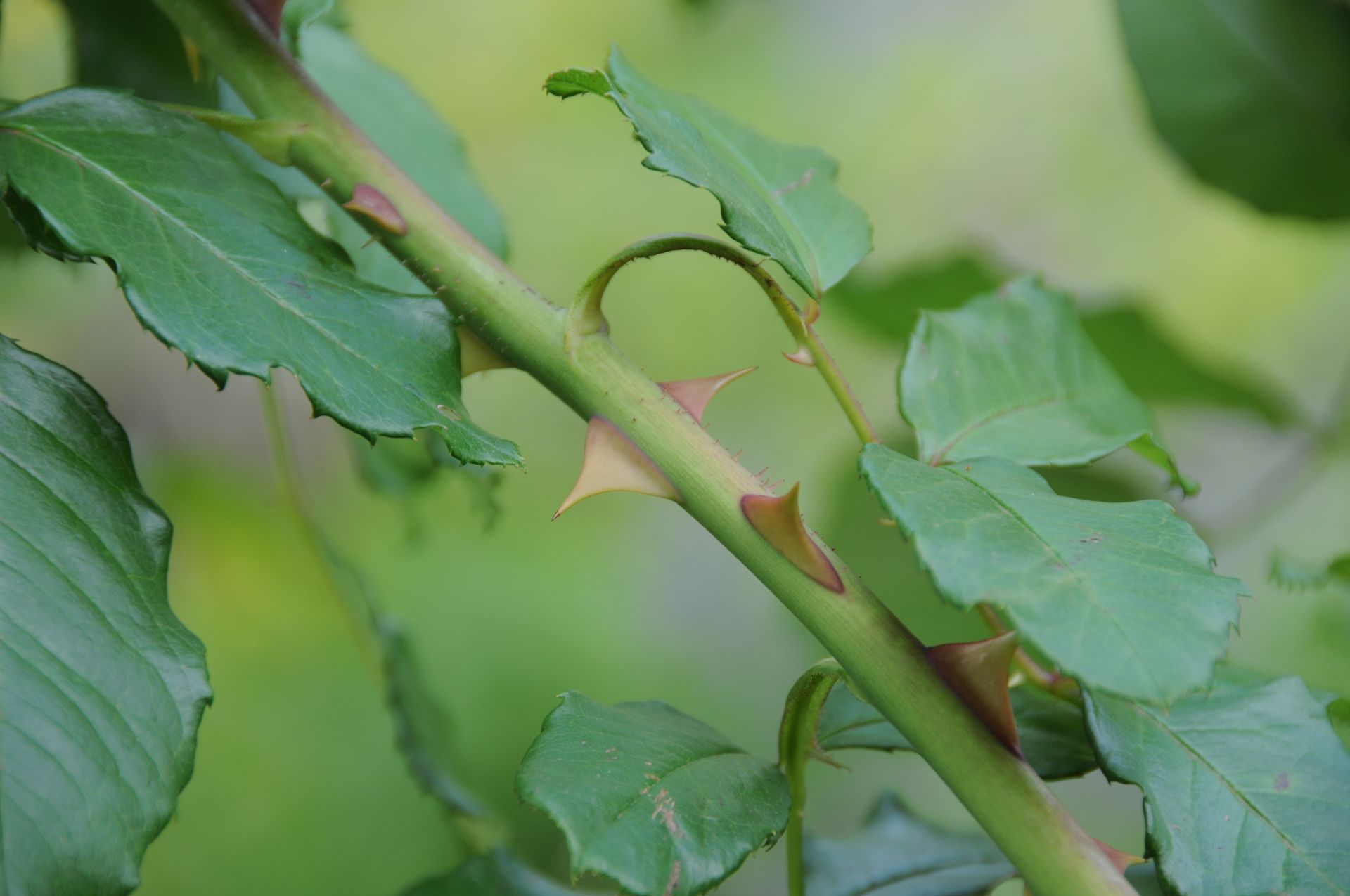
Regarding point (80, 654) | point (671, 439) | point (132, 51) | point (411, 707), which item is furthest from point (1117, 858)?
point (132, 51)

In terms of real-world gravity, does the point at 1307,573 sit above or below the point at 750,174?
below

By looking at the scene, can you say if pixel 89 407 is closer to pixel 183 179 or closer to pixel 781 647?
pixel 183 179

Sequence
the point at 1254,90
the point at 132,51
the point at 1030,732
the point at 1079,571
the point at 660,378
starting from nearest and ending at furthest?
the point at 1079,571 < the point at 1030,732 < the point at 132,51 < the point at 1254,90 < the point at 660,378

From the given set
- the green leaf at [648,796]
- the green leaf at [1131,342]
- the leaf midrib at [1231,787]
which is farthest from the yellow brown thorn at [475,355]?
the green leaf at [1131,342]

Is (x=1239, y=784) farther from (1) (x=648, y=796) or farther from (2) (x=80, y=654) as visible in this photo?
(2) (x=80, y=654)

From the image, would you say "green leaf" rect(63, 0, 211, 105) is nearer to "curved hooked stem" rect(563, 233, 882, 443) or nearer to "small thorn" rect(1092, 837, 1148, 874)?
"curved hooked stem" rect(563, 233, 882, 443)

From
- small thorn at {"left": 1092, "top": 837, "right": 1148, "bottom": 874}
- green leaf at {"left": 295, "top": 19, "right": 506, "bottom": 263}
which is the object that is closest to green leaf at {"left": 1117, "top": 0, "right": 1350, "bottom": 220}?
green leaf at {"left": 295, "top": 19, "right": 506, "bottom": 263}
